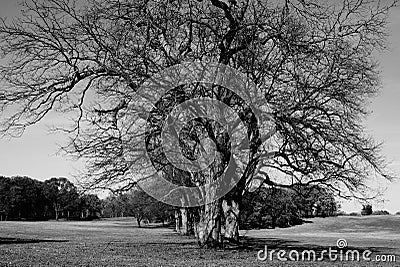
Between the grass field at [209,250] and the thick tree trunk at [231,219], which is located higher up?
the thick tree trunk at [231,219]

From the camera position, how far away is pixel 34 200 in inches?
4114

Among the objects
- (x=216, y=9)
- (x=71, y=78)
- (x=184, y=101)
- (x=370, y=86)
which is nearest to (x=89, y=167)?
(x=71, y=78)

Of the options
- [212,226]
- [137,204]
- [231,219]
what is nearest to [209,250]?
[212,226]

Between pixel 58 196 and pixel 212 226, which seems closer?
pixel 212 226

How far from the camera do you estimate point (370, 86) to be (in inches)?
781

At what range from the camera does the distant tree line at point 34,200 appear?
99000mm

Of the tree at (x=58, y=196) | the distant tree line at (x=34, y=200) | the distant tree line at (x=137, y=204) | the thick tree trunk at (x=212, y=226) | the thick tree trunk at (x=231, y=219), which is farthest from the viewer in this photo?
the tree at (x=58, y=196)

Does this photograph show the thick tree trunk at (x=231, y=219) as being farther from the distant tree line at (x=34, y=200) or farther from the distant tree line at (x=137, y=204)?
the distant tree line at (x=34, y=200)

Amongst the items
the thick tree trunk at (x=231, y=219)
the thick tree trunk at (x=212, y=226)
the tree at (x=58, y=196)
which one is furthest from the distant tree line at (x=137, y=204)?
the tree at (x=58, y=196)

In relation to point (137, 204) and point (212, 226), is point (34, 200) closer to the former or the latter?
point (137, 204)

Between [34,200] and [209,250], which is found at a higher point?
[34,200]

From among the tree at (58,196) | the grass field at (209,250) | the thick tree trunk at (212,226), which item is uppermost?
the tree at (58,196)

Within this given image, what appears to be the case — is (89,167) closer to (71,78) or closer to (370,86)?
(71,78)

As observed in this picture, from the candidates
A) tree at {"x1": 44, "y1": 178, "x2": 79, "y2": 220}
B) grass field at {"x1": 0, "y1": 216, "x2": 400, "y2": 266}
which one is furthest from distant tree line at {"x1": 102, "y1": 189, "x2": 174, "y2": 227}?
tree at {"x1": 44, "y1": 178, "x2": 79, "y2": 220}
